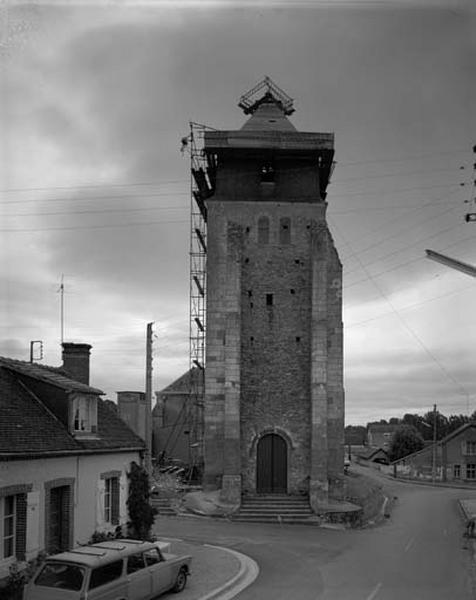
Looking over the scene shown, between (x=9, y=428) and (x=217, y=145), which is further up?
(x=217, y=145)

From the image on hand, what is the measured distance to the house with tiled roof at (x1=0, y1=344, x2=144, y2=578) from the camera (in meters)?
16.0

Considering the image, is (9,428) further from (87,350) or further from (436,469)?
(436,469)

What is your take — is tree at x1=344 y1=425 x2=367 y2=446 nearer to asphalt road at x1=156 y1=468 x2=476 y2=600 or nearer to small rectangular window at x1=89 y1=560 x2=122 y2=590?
asphalt road at x1=156 y1=468 x2=476 y2=600

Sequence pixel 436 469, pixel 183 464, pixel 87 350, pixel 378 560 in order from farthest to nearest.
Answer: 1. pixel 436 469
2. pixel 183 464
3. pixel 87 350
4. pixel 378 560

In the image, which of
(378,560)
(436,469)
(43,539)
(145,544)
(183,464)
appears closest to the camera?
(145,544)

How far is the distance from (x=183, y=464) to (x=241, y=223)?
24170mm

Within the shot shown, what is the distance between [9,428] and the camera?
656 inches

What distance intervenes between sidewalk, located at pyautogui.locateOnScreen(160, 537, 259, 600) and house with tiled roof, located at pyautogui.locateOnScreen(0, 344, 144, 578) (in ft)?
9.57

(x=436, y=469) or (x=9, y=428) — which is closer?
(x=9, y=428)

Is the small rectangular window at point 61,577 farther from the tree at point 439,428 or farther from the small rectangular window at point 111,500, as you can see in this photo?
the tree at point 439,428

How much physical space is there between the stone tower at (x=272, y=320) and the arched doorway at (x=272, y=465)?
0.17 feet

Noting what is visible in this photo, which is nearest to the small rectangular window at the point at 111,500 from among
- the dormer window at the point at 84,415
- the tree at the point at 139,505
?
the tree at the point at 139,505

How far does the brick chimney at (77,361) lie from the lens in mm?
23913

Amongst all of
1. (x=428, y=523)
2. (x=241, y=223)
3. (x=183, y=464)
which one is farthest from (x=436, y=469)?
(x=241, y=223)
